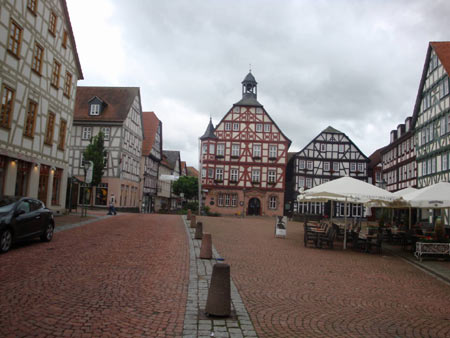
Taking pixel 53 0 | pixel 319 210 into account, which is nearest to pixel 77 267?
pixel 53 0

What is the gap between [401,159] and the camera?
39656 mm

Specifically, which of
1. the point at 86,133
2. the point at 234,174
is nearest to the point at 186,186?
the point at 234,174

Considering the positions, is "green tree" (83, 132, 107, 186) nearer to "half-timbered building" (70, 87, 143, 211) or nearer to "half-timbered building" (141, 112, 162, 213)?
"half-timbered building" (70, 87, 143, 211)

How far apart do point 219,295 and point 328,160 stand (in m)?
48.4

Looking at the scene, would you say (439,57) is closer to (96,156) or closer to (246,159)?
(246,159)

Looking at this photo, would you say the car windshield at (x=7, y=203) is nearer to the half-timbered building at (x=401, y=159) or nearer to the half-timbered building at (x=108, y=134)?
the half-timbered building at (x=108, y=134)

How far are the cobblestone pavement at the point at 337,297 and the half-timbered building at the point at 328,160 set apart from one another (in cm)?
3997

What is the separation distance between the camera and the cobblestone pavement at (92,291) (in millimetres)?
4844

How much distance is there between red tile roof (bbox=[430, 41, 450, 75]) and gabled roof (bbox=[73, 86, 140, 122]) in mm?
27591

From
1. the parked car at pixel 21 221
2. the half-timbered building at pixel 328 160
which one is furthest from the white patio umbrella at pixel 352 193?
the half-timbered building at pixel 328 160

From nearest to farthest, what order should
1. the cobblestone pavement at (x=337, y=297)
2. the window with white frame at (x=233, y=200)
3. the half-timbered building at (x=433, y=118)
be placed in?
the cobblestone pavement at (x=337, y=297)
the half-timbered building at (x=433, y=118)
the window with white frame at (x=233, y=200)

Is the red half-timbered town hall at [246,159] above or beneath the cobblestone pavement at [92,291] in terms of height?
above

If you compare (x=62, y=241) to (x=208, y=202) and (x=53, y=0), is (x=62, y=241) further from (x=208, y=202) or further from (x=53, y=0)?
(x=208, y=202)

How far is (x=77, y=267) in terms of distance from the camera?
8.37m
